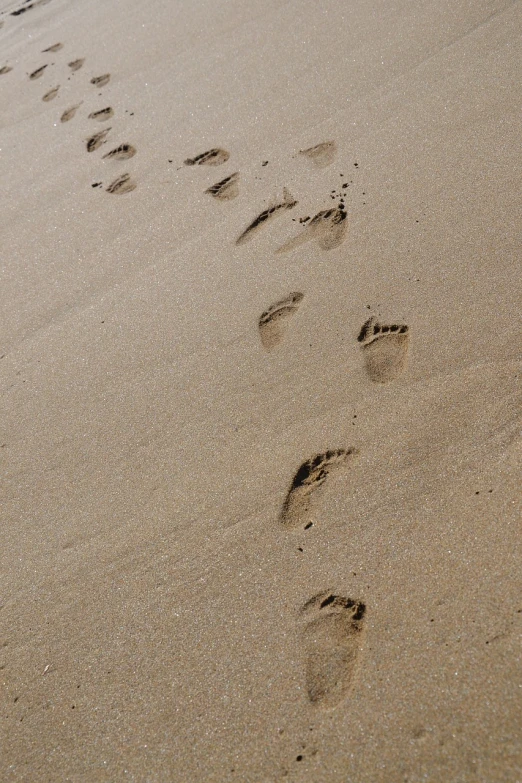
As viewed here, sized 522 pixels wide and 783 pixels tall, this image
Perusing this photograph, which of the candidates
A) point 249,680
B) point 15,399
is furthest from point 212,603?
point 15,399

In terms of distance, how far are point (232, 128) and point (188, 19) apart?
46.8 inches

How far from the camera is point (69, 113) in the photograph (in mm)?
3041

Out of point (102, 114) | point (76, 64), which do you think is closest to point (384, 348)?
point (102, 114)

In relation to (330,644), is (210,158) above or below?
above

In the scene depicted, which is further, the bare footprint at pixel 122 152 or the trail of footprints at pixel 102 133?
the bare footprint at pixel 122 152

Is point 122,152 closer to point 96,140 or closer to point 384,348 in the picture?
point 96,140

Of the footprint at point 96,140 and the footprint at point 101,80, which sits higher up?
the footprint at point 101,80

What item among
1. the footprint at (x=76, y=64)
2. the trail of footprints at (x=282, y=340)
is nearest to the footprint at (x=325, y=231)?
the trail of footprints at (x=282, y=340)

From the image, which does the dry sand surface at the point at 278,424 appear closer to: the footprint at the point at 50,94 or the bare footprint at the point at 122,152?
the bare footprint at the point at 122,152

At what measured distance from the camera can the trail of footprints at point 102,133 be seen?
248cm

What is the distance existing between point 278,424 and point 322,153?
3.85 ft

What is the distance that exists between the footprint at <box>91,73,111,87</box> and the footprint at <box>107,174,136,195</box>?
0.89 metres

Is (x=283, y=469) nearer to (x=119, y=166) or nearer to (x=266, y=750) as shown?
(x=266, y=750)

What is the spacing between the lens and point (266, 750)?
125 centimetres
